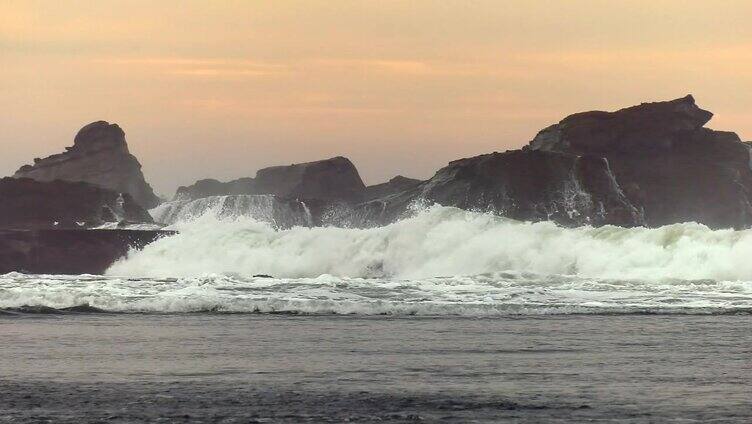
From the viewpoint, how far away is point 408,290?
3306 centimetres

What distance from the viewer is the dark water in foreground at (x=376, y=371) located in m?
12.4

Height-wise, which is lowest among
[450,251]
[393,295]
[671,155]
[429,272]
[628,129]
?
[393,295]

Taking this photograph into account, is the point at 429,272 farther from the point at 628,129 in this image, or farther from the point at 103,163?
the point at 103,163

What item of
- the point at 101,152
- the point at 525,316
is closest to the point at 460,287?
the point at 525,316

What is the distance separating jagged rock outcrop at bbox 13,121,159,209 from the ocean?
93517 mm

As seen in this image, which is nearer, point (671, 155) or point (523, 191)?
point (523, 191)

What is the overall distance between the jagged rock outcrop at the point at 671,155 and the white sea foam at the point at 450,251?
2328 inches

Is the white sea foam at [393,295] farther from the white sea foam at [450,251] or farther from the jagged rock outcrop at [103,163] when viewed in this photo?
the jagged rock outcrop at [103,163]

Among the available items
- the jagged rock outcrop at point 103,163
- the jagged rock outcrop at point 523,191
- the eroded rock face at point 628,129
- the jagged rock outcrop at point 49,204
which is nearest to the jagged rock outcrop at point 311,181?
the jagged rock outcrop at point 103,163

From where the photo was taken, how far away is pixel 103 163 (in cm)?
13838

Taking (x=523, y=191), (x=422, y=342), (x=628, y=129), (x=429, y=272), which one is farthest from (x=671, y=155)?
(x=422, y=342)

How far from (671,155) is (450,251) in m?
73.0

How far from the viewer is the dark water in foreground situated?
12383 millimetres

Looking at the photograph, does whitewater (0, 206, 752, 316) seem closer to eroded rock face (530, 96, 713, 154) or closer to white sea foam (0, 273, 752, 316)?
white sea foam (0, 273, 752, 316)
